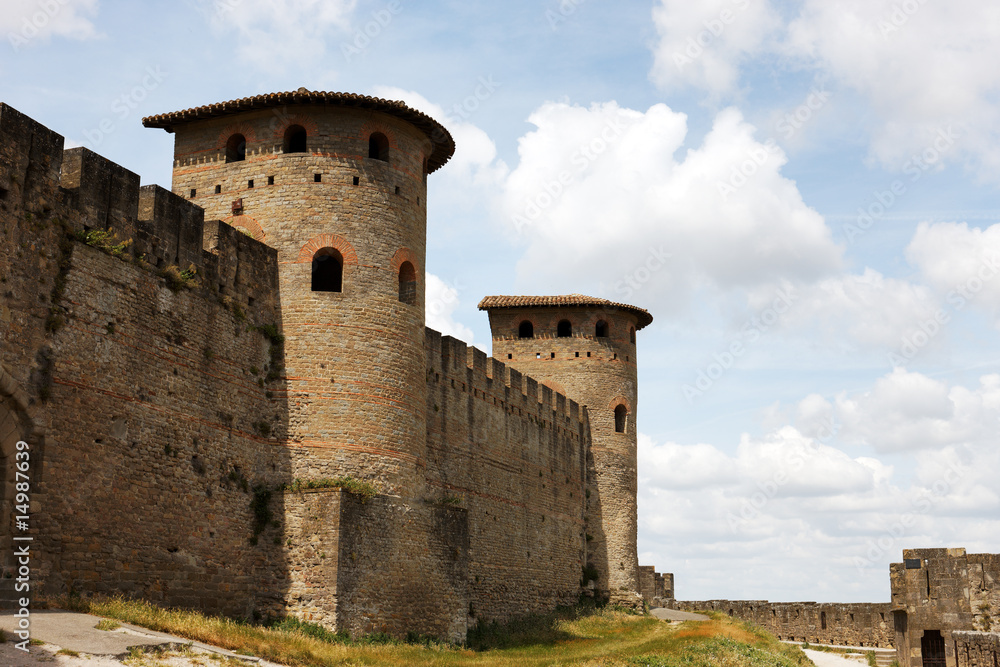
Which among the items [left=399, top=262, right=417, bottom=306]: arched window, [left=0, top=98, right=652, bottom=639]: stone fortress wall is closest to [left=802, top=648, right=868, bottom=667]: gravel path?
[left=0, top=98, right=652, bottom=639]: stone fortress wall

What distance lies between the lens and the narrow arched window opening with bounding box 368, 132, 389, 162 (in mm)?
19500

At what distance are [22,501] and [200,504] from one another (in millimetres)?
3420

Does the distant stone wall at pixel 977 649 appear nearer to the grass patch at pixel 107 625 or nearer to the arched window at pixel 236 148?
the grass patch at pixel 107 625

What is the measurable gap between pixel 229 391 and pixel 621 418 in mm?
17469

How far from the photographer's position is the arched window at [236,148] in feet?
63.7

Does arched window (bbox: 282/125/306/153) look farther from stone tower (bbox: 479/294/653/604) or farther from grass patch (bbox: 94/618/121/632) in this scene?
stone tower (bbox: 479/294/653/604)

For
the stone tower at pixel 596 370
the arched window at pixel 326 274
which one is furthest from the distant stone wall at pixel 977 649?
the stone tower at pixel 596 370

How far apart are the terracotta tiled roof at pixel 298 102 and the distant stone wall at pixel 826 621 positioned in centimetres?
2066

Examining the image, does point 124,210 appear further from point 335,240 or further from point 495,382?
point 495,382

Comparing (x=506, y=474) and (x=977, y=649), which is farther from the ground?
(x=506, y=474)

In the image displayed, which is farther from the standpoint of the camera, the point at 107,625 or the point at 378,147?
the point at 378,147

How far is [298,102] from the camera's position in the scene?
18.7 metres

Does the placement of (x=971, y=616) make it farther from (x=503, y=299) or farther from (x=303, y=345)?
(x=503, y=299)

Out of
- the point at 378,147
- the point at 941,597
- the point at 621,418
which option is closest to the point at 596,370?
the point at 621,418
